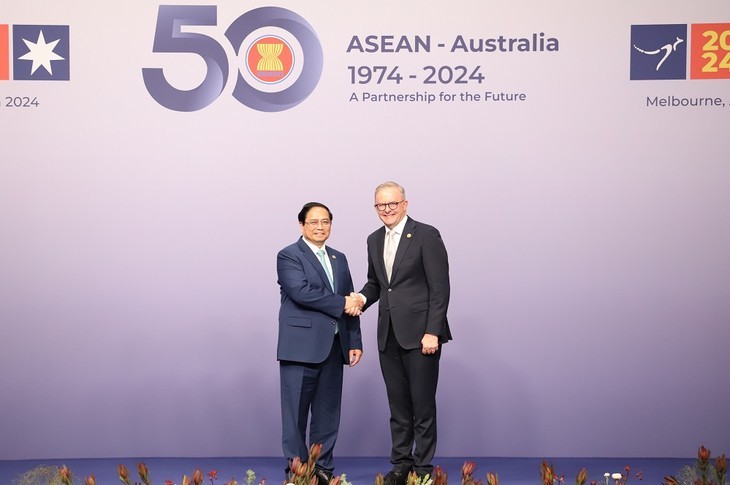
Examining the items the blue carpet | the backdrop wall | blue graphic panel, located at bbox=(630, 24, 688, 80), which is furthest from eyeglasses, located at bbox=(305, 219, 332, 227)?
blue graphic panel, located at bbox=(630, 24, 688, 80)

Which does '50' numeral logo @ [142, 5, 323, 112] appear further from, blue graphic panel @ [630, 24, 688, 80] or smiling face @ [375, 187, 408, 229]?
blue graphic panel @ [630, 24, 688, 80]

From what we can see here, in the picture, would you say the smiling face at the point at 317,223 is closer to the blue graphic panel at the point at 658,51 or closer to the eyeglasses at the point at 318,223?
the eyeglasses at the point at 318,223

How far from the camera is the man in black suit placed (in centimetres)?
423

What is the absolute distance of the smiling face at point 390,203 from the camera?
13.8 feet

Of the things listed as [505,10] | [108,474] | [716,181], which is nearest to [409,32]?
[505,10]

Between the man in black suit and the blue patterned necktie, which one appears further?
the blue patterned necktie

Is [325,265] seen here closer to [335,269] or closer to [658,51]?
[335,269]

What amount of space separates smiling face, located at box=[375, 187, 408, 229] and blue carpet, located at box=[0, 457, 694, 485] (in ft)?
4.82

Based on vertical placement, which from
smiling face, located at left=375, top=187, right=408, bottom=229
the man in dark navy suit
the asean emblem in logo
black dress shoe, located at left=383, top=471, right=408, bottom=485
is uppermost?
the asean emblem in logo

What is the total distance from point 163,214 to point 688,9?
3443mm

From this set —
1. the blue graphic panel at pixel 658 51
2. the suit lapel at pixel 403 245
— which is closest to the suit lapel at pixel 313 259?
the suit lapel at pixel 403 245

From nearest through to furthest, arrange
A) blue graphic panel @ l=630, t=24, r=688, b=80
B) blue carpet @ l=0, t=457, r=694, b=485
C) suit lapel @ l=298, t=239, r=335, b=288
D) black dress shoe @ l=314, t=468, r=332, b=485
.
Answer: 1. black dress shoe @ l=314, t=468, r=332, b=485
2. suit lapel @ l=298, t=239, r=335, b=288
3. blue carpet @ l=0, t=457, r=694, b=485
4. blue graphic panel @ l=630, t=24, r=688, b=80

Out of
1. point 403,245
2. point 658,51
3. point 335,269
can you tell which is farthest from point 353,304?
point 658,51

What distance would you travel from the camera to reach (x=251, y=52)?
17.4ft
